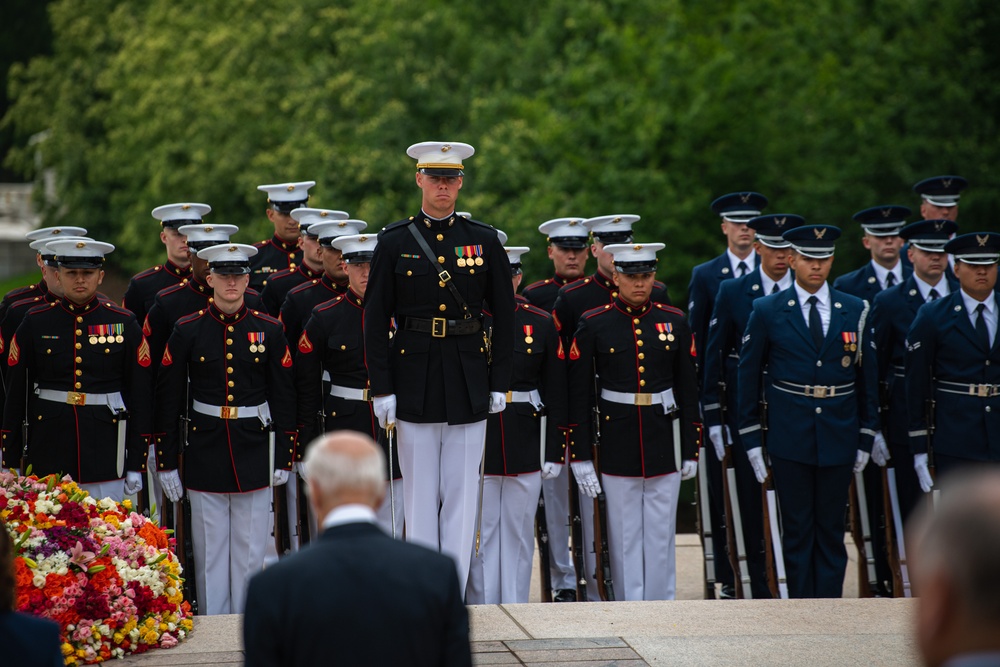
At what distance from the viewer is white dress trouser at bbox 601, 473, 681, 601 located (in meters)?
7.95

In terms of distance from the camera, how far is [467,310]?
6203 millimetres

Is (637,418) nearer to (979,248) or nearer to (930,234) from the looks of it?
(979,248)

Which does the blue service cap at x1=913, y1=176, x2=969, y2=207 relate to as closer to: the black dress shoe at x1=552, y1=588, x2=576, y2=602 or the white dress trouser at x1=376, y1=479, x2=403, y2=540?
the black dress shoe at x1=552, y1=588, x2=576, y2=602

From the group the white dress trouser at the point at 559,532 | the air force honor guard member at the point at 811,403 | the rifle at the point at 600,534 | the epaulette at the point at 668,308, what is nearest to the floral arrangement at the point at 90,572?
the rifle at the point at 600,534

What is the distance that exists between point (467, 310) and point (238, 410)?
2.00 meters

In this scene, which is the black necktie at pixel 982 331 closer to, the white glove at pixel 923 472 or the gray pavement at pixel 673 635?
the white glove at pixel 923 472

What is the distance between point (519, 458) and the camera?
8.11m

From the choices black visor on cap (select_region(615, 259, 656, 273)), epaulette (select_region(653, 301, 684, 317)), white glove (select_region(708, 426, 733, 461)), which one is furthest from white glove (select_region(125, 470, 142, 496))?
white glove (select_region(708, 426, 733, 461))

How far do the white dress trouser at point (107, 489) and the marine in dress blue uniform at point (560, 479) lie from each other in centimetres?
236

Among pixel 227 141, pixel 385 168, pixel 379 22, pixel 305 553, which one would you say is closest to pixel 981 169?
pixel 385 168

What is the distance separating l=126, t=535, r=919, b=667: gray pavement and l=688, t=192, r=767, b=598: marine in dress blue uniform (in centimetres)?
182

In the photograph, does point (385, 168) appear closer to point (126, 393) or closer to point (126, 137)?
point (126, 137)

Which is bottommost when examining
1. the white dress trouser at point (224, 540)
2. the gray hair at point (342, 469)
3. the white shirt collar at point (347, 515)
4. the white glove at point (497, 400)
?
the white dress trouser at point (224, 540)

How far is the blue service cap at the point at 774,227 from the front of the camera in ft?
28.6
